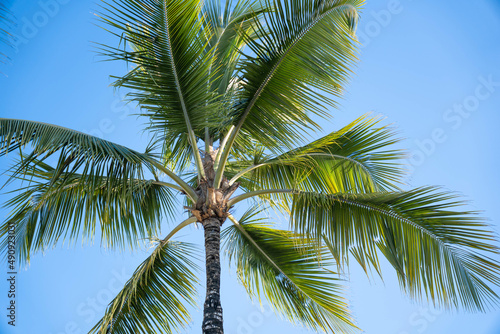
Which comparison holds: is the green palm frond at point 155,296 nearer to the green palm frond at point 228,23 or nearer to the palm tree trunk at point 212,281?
the palm tree trunk at point 212,281

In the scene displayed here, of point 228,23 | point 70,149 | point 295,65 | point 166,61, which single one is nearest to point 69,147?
point 70,149

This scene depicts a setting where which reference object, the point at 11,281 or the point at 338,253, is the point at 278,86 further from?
the point at 11,281

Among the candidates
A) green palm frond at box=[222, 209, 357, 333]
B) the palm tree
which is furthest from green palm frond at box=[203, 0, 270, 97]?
green palm frond at box=[222, 209, 357, 333]

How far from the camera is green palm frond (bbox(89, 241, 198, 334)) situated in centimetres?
Answer: 571

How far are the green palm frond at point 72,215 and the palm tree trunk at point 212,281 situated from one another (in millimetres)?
898

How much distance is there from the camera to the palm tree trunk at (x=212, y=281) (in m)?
4.91

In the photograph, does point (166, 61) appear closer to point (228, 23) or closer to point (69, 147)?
point (69, 147)

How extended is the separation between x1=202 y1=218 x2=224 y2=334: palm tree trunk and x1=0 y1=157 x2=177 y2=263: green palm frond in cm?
90

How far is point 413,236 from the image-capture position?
16.4 feet

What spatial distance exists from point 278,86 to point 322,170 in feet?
4.18

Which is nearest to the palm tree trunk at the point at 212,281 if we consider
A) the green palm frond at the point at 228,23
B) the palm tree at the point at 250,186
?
the palm tree at the point at 250,186

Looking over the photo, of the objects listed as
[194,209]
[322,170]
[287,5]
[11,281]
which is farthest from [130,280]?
[287,5]

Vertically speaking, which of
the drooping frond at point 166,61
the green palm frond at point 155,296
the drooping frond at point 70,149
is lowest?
the green palm frond at point 155,296

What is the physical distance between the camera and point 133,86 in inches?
218
